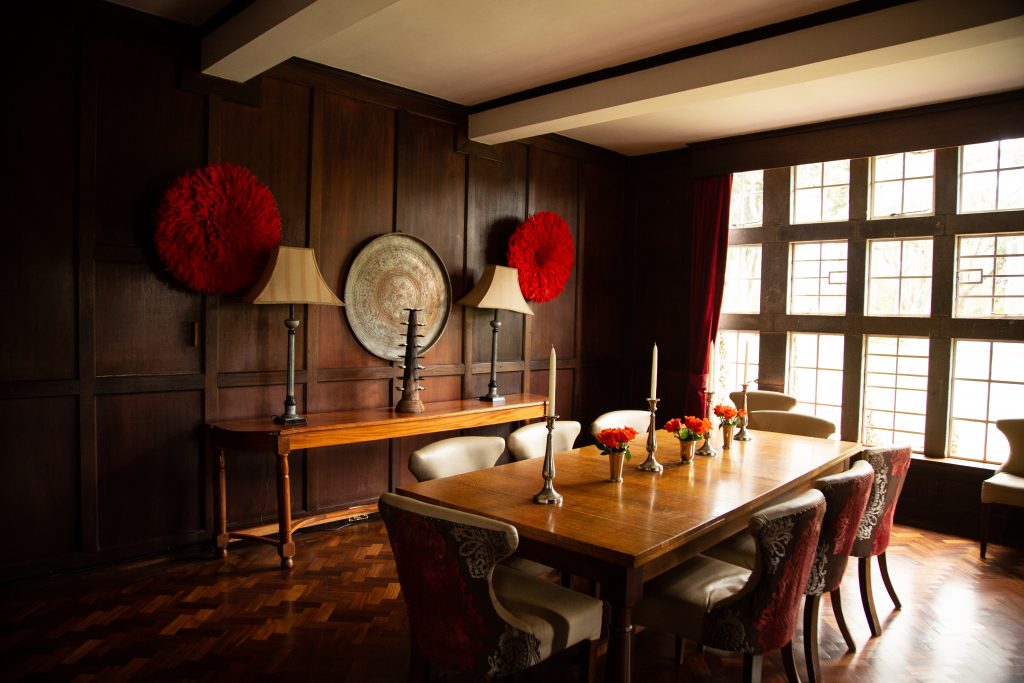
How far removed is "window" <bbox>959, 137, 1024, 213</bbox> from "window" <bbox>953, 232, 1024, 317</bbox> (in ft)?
0.69

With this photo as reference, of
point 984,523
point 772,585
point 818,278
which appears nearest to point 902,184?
point 818,278

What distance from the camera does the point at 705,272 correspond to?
5.62 m

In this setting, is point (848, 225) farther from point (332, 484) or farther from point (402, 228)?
point (332, 484)

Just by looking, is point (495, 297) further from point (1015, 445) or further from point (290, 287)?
point (1015, 445)

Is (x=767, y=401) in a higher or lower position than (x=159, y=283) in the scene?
lower

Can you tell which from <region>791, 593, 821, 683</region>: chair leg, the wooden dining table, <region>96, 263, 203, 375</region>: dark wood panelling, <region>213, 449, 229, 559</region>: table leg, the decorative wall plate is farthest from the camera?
the decorative wall plate

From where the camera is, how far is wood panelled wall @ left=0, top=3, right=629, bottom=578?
124 inches

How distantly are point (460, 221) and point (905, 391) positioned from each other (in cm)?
341

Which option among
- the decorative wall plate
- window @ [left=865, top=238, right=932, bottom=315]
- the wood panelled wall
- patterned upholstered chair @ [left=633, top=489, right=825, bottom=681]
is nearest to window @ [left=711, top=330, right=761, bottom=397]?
window @ [left=865, top=238, right=932, bottom=315]

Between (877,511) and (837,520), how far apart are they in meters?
0.60

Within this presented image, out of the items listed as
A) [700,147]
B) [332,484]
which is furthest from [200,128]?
[700,147]

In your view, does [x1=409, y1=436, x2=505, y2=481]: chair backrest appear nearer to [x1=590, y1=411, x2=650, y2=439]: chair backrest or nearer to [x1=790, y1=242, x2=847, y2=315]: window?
[x1=590, y1=411, x2=650, y2=439]: chair backrest

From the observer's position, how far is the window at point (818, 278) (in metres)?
5.08

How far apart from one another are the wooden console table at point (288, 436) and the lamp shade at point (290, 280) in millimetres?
674
